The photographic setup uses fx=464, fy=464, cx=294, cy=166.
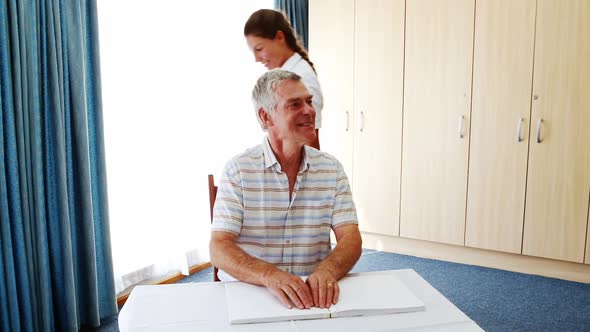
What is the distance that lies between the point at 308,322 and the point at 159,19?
2.18m

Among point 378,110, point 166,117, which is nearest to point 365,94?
point 378,110

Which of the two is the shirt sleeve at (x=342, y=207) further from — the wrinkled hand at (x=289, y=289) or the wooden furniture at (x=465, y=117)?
the wooden furniture at (x=465, y=117)

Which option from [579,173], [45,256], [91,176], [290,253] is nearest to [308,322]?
[290,253]

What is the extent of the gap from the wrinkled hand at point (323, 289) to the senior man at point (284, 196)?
218mm

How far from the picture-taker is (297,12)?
3.94 m

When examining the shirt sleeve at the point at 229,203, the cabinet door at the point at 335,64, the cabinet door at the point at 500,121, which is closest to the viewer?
the shirt sleeve at the point at 229,203

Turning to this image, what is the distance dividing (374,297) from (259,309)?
0.27 m

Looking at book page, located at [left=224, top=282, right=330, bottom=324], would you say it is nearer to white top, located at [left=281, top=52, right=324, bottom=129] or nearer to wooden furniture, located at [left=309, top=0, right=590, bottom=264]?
white top, located at [left=281, top=52, right=324, bottom=129]

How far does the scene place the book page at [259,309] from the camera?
98cm

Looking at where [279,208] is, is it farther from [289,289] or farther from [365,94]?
[365,94]

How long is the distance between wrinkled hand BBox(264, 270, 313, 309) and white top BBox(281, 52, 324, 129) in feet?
2.79

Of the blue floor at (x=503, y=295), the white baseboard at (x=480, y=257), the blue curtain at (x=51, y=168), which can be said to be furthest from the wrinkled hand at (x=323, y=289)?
the white baseboard at (x=480, y=257)

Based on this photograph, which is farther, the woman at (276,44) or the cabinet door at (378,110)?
the cabinet door at (378,110)

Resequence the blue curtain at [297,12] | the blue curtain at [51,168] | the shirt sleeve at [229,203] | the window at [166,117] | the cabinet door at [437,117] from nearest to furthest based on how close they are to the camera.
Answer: the shirt sleeve at [229,203]
the blue curtain at [51,168]
the window at [166,117]
the cabinet door at [437,117]
the blue curtain at [297,12]
